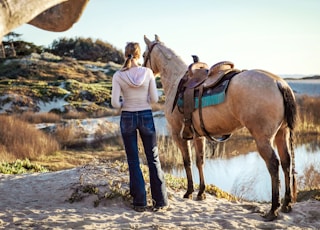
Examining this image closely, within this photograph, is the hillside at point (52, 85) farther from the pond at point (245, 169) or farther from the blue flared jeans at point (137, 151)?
the blue flared jeans at point (137, 151)

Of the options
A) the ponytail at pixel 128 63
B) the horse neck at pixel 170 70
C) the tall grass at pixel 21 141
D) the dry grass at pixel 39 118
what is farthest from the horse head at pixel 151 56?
the dry grass at pixel 39 118

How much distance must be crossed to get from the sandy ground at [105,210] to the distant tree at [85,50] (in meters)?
31.8

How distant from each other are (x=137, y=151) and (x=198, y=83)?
1.26 m

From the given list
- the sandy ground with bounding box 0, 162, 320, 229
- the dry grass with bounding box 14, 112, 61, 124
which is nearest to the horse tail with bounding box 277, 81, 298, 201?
the sandy ground with bounding box 0, 162, 320, 229

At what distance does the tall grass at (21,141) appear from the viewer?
11.4 metres

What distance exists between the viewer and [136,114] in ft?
15.3

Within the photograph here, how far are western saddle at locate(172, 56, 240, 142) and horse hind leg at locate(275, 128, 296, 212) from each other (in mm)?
750

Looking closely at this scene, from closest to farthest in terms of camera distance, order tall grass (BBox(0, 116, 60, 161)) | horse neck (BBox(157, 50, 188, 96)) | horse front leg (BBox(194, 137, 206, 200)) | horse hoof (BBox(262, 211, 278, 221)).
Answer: horse hoof (BBox(262, 211, 278, 221)), horse front leg (BBox(194, 137, 206, 200)), horse neck (BBox(157, 50, 188, 96)), tall grass (BBox(0, 116, 60, 161))

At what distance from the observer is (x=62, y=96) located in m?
21.6

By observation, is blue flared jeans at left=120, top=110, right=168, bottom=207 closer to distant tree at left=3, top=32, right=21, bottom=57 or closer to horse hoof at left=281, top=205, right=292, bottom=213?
horse hoof at left=281, top=205, right=292, bottom=213

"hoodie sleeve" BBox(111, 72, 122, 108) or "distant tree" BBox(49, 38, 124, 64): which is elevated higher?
"distant tree" BBox(49, 38, 124, 64)

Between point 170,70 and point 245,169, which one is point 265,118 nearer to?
point 170,70

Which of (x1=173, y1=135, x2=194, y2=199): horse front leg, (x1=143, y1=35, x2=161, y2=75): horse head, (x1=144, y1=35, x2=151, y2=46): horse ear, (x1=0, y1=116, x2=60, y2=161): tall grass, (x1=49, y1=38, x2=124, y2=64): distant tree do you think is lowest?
(x1=0, y1=116, x2=60, y2=161): tall grass

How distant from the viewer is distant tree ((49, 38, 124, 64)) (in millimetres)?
37125
